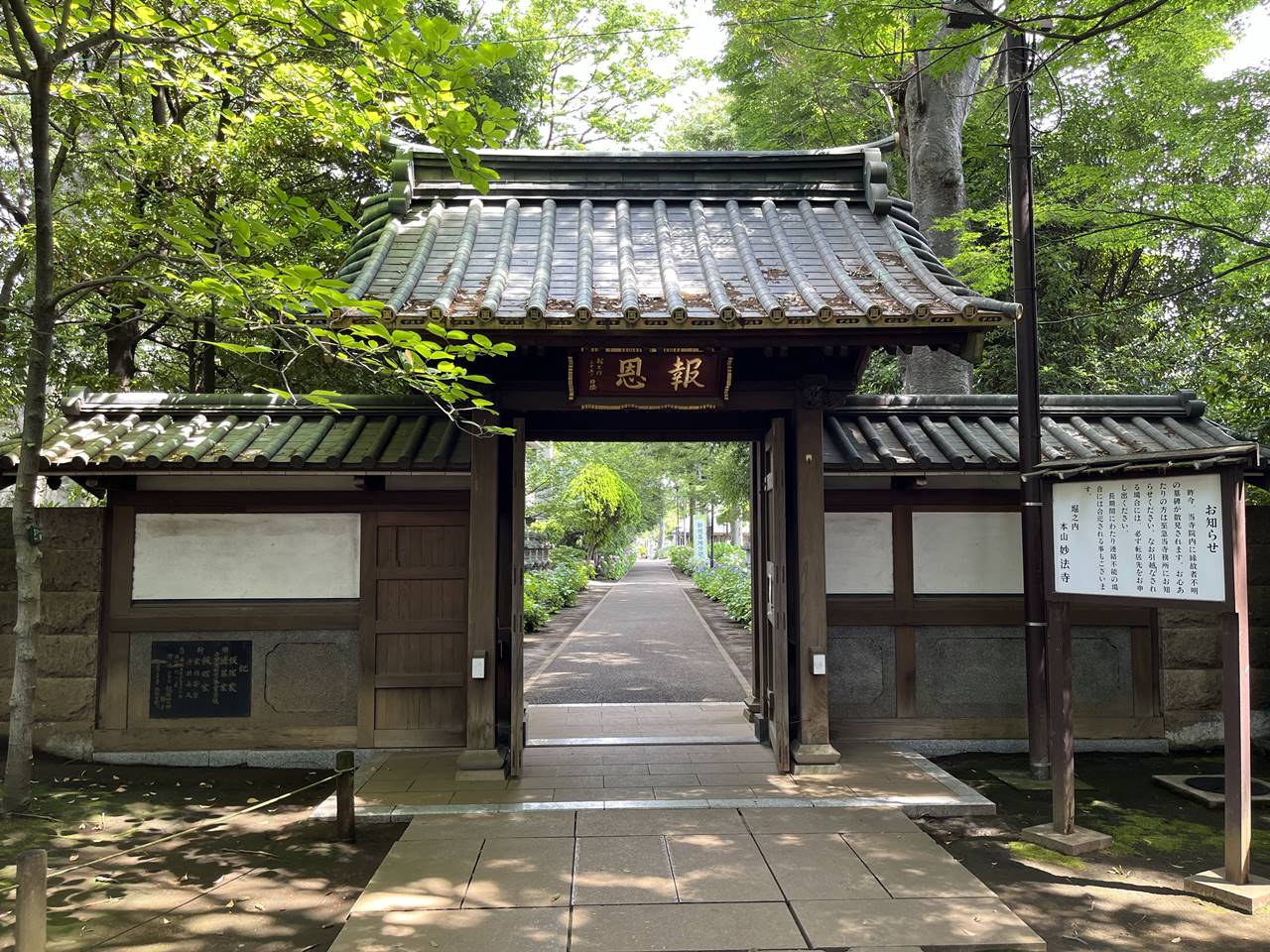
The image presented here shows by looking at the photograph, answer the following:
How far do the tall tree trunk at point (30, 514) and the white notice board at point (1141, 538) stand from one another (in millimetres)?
7882

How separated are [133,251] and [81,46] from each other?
5267 millimetres

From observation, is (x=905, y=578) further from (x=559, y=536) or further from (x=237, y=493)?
(x=559, y=536)

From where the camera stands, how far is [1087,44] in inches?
338

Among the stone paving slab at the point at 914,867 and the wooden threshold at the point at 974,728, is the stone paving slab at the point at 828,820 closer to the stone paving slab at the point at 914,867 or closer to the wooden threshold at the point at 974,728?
the stone paving slab at the point at 914,867

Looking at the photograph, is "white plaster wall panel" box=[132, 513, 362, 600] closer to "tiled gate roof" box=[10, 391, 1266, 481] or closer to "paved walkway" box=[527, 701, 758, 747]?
"tiled gate roof" box=[10, 391, 1266, 481]

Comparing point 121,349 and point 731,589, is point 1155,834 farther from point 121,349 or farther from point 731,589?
point 731,589

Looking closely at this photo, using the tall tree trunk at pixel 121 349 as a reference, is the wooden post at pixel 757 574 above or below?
below

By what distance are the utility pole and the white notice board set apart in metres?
1.38

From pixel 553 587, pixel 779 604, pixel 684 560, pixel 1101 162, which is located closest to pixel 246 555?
pixel 779 604

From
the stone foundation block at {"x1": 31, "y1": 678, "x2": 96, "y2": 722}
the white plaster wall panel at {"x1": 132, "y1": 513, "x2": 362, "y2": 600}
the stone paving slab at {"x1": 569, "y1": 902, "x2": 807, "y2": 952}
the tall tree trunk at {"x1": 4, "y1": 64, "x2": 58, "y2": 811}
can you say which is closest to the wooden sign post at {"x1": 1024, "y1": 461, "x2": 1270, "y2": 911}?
the stone paving slab at {"x1": 569, "y1": 902, "x2": 807, "y2": 952}

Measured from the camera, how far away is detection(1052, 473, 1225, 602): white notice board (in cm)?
462

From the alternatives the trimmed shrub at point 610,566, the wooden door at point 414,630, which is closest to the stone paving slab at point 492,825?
the wooden door at point 414,630

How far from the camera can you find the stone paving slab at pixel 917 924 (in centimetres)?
404

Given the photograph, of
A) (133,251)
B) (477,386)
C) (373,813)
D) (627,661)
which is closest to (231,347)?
(477,386)
